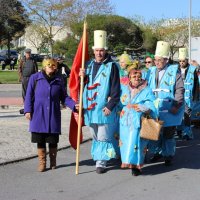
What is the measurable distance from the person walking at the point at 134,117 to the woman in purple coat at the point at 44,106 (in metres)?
0.77

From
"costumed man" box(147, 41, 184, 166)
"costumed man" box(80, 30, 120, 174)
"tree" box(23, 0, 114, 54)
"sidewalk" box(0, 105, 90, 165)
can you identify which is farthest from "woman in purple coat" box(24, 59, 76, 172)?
"tree" box(23, 0, 114, 54)

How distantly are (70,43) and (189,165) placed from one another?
3930 cm

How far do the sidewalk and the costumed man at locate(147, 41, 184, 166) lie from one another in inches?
83.4

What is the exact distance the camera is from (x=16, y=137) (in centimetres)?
968

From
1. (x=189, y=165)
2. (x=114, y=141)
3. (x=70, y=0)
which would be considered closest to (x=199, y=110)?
(x=189, y=165)

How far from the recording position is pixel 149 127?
6562 mm

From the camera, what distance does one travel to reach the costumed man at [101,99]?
6.76 meters

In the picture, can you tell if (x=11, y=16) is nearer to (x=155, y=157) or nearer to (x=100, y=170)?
(x=155, y=157)

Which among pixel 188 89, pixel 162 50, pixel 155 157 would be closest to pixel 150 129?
pixel 155 157

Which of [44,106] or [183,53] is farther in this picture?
[183,53]

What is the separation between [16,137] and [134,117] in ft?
12.2

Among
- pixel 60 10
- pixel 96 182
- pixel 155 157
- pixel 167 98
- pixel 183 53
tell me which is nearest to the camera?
pixel 96 182

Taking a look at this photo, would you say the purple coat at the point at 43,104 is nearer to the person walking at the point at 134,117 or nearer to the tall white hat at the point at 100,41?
the tall white hat at the point at 100,41

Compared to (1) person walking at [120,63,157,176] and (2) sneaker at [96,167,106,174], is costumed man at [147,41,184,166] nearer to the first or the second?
(1) person walking at [120,63,157,176]
